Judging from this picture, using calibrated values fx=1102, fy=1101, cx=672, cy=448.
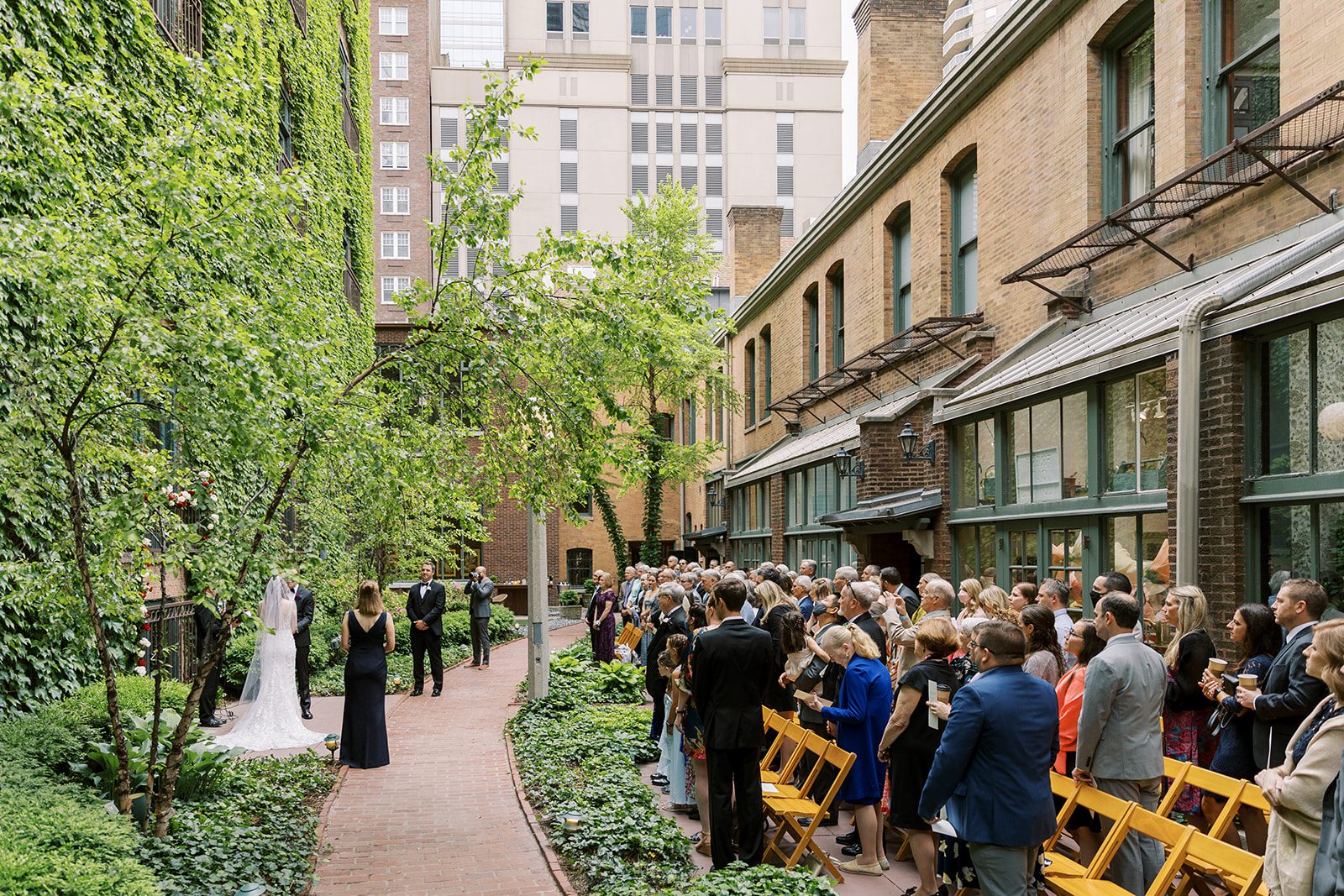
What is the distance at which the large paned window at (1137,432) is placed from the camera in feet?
31.2

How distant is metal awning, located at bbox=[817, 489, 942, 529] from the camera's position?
47.7ft

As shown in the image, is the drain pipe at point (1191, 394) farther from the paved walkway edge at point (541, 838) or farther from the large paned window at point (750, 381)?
the large paned window at point (750, 381)

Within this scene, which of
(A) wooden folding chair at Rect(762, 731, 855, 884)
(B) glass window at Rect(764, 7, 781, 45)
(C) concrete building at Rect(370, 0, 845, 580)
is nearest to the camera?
(A) wooden folding chair at Rect(762, 731, 855, 884)

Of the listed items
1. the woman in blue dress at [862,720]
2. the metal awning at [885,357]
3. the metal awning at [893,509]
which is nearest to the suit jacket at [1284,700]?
the woman in blue dress at [862,720]

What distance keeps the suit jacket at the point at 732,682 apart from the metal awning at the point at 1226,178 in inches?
207

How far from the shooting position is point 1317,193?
27.6 feet

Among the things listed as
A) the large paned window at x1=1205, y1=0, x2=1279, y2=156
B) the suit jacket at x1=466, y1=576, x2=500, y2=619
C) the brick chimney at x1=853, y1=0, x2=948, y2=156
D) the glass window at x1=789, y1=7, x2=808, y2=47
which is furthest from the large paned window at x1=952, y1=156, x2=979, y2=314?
the glass window at x1=789, y1=7, x2=808, y2=47

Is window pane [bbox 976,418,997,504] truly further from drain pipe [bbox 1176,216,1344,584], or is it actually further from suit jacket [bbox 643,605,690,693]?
suit jacket [bbox 643,605,690,693]

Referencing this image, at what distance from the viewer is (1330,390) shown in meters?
7.41

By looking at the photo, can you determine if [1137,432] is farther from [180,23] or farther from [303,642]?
[180,23]

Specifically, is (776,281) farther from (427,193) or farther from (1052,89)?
(427,193)

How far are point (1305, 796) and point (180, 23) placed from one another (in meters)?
15.5

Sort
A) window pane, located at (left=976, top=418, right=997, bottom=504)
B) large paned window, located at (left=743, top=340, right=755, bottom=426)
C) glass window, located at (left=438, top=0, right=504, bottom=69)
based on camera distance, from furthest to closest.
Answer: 1. glass window, located at (left=438, top=0, right=504, bottom=69)
2. large paned window, located at (left=743, top=340, right=755, bottom=426)
3. window pane, located at (left=976, top=418, right=997, bottom=504)

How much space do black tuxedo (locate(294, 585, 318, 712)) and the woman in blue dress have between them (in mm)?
8632
